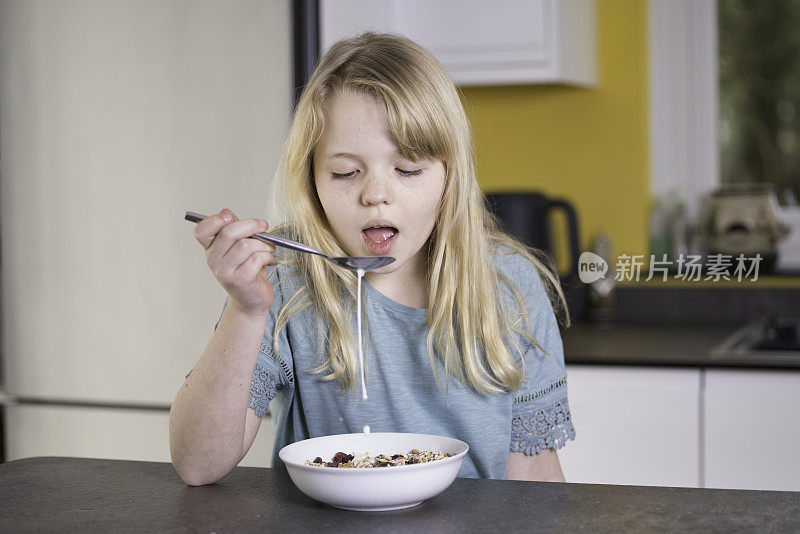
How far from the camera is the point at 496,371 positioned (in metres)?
1.23

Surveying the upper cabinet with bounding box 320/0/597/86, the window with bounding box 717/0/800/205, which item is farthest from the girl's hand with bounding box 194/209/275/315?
the window with bounding box 717/0/800/205

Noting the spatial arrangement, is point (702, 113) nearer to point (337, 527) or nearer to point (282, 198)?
point (282, 198)

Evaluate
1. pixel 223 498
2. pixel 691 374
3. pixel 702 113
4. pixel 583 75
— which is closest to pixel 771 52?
pixel 702 113

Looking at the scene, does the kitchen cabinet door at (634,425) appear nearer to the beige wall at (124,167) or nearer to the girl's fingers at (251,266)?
the beige wall at (124,167)

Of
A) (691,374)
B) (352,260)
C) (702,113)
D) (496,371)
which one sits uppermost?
(702,113)

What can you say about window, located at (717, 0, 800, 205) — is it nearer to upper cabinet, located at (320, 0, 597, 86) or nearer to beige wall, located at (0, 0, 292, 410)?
upper cabinet, located at (320, 0, 597, 86)

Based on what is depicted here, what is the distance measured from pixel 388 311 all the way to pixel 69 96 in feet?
4.24

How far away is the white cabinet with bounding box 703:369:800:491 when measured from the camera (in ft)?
6.01

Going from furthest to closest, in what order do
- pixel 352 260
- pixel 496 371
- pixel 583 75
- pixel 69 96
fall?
pixel 583 75
pixel 69 96
pixel 496 371
pixel 352 260

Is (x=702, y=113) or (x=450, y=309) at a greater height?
(x=702, y=113)

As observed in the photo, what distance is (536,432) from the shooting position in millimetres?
1261

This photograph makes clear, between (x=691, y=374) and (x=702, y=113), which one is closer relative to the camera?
(x=691, y=374)

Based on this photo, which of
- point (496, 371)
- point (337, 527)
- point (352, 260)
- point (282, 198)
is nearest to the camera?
point (337, 527)

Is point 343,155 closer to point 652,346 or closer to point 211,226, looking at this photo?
point 211,226
